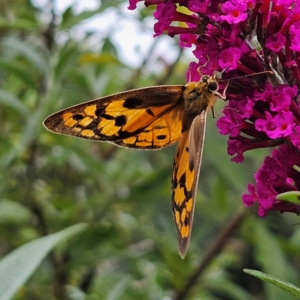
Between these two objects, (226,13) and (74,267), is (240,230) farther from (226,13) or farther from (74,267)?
(226,13)

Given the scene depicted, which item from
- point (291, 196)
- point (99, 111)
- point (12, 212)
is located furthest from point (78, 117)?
point (12, 212)

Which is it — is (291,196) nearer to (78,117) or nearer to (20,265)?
(78,117)

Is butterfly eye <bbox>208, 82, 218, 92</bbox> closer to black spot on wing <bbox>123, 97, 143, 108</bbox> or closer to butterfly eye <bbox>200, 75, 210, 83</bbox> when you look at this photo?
butterfly eye <bbox>200, 75, 210, 83</bbox>

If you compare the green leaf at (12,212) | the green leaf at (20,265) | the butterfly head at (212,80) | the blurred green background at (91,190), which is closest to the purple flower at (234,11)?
the butterfly head at (212,80)

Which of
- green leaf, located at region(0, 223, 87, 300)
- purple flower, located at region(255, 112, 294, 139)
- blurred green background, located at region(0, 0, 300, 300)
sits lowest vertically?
blurred green background, located at region(0, 0, 300, 300)

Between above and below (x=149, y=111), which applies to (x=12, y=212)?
below

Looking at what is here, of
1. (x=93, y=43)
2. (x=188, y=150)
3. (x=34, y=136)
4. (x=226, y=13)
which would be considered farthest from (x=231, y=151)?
(x=93, y=43)

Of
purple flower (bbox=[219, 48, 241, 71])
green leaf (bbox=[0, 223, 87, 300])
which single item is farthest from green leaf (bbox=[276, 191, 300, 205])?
green leaf (bbox=[0, 223, 87, 300])
